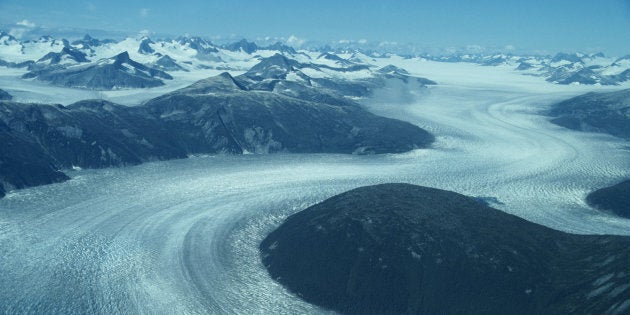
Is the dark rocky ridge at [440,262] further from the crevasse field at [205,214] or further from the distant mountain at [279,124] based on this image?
the distant mountain at [279,124]

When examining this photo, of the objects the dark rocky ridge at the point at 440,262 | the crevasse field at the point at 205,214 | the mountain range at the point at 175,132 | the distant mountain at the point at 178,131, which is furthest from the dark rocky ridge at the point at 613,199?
the mountain range at the point at 175,132

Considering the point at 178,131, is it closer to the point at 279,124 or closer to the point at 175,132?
the point at 175,132

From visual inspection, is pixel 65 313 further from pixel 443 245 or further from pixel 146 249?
pixel 443 245

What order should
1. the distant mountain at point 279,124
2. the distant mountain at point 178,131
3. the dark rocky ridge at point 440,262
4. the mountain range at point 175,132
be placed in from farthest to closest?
the distant mountain at point 279,124 → the distant mountain at point 178,131 → the mountain range at point 175,132 → the dark rocky ridge at point 440,262

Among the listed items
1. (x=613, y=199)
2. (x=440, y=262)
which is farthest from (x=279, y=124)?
(x=440, y=262)

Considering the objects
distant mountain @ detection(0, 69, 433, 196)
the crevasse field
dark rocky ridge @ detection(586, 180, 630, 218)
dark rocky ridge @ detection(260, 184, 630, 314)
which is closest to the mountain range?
distant mountain @ detection(0, 69, 433, 196)

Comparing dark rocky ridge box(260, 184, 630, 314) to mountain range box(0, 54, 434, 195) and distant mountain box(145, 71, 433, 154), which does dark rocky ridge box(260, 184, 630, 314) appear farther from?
distant mountain box(145, 71, 433, 154)
